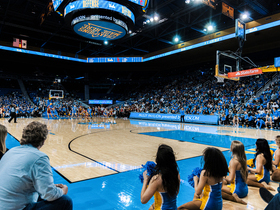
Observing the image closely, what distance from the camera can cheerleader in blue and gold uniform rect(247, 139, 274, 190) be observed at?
3.46 meters

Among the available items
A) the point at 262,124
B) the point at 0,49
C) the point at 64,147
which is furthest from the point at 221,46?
the point at 0,49

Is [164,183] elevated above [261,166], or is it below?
above

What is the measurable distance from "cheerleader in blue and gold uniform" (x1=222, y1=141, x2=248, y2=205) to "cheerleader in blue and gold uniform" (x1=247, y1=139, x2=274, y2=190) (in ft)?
1.96

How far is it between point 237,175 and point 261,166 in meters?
0.80

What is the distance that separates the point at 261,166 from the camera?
138 inches

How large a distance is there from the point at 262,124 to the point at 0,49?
2913 cm

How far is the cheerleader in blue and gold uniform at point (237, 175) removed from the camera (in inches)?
117

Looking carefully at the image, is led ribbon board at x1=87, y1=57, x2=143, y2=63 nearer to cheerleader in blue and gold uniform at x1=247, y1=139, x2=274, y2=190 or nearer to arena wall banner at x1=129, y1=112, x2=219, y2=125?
arena wall banner at x1=129, y1=112, x2=219, y2=125

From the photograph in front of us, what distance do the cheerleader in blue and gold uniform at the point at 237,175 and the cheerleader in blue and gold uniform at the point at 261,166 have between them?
0.60m

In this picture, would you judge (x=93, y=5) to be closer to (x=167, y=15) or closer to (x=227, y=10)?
(x=227, y=10)

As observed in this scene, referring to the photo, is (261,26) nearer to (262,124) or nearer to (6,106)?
(262,124)

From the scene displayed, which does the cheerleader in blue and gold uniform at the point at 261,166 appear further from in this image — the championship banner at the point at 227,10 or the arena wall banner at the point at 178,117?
the arena wall banner at the point at 178,117

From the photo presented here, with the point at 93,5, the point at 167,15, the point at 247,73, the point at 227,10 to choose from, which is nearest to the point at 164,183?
the point at 93,5

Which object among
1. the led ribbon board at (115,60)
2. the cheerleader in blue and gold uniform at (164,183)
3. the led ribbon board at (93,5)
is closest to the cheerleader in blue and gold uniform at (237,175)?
the cheerleader in blue and gold uniform at (164,183)
